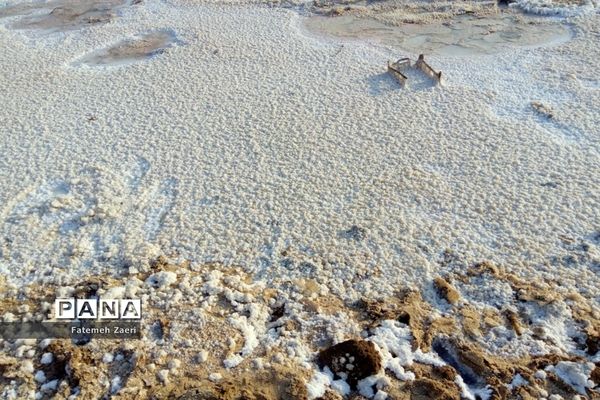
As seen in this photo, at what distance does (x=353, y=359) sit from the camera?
5316 mm

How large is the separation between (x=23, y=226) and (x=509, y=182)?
285 inches

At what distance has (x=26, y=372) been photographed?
539cm

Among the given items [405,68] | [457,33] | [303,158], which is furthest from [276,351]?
[457,33]

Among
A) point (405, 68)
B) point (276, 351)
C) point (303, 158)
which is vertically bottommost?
point (276, 351)

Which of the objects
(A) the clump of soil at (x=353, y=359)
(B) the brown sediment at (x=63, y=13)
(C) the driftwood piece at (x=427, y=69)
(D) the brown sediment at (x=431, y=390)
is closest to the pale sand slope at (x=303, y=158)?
(C) the driftwood piece at (x=427, y=69)

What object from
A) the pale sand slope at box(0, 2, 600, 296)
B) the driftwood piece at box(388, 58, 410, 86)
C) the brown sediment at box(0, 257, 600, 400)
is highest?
→ the driftwood piece at box(388, 58, 410, 86)

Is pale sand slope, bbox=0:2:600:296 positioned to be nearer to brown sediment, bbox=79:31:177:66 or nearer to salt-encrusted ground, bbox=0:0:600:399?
salt-encrusted ground, bbox=0:0:600:399

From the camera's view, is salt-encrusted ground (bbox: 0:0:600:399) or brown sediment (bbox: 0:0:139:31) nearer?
salt-encrusted ground (bbox: 0:0:600:399)

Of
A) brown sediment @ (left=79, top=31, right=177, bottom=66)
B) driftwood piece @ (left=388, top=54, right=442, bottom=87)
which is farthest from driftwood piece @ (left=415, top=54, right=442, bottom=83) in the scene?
brown sediment @ (left=79, top=31, right=177, bottom=66)

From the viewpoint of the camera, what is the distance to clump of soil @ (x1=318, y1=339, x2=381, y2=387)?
5.25m

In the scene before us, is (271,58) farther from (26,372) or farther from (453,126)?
(26,372)

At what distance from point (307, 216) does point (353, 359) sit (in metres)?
2.50

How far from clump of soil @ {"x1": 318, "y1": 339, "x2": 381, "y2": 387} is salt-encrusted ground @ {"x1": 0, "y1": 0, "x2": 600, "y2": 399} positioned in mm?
127

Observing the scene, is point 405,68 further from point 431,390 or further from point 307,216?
point 431,390
